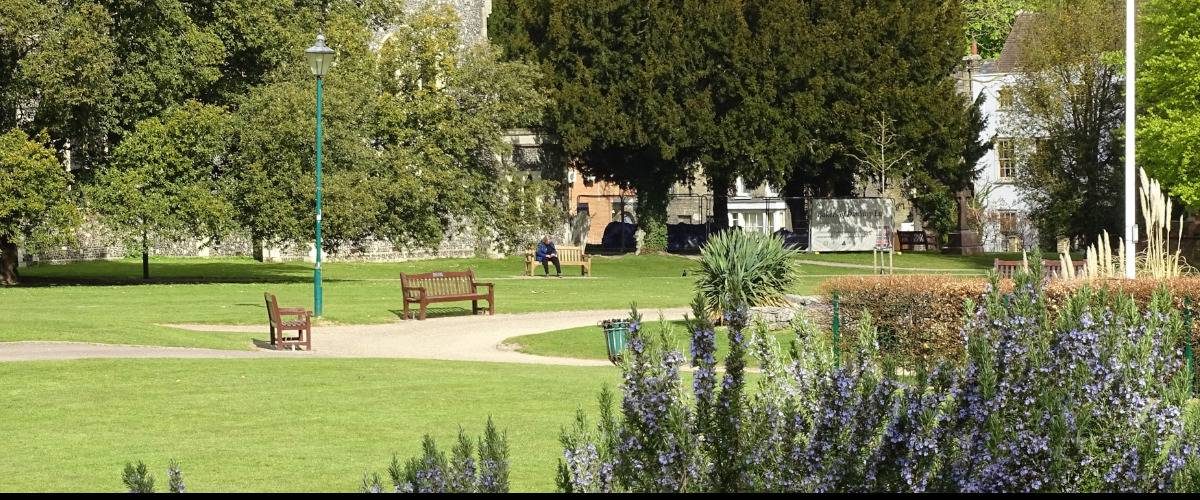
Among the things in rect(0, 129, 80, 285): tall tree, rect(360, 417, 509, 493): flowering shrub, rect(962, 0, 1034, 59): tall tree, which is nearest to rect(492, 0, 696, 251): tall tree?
rect(0, 129, 80, 285): tall tree

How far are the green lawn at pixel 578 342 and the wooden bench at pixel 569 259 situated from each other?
21573 millimetres

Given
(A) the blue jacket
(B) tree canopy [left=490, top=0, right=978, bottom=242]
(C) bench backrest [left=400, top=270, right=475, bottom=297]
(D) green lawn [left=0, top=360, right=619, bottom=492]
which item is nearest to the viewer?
(D) green lawn [left=0, top=360, right=619, bottom=492]

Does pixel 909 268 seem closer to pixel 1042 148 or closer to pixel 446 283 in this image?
pixel 1042 148

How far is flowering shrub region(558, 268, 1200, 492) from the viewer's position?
7332 millimetres

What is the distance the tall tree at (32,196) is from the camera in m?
37.9

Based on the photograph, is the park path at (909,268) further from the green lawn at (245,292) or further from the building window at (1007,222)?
the building window at (1007,222)

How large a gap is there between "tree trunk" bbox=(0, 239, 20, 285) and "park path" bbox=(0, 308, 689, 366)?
16.0m

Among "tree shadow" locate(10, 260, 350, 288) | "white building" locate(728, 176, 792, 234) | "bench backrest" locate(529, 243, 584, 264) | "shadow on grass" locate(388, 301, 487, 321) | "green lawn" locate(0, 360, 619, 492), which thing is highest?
"white building" locate(728, 176, 792, 234)

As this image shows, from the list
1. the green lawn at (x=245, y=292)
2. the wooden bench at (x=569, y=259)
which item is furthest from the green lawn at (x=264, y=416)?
the wooden bench at (x=569, y=259)

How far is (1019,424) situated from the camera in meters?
7.75

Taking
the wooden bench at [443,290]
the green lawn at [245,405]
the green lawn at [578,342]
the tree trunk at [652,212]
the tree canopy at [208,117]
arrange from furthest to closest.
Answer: the tree trunk at [652,212] < the tree canopy at [208,117] < the wooden bench at [443,290] < the green lawn at [578,342] < the green lawn at [245,405]

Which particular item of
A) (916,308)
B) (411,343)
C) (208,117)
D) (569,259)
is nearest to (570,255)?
(569,259)

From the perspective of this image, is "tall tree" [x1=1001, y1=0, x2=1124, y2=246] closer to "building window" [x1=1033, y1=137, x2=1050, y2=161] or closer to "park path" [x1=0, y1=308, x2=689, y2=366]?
"building window" [x1=1033, y1=137, x2=1050, y2=161]

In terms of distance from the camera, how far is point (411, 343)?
2536 centimetres
